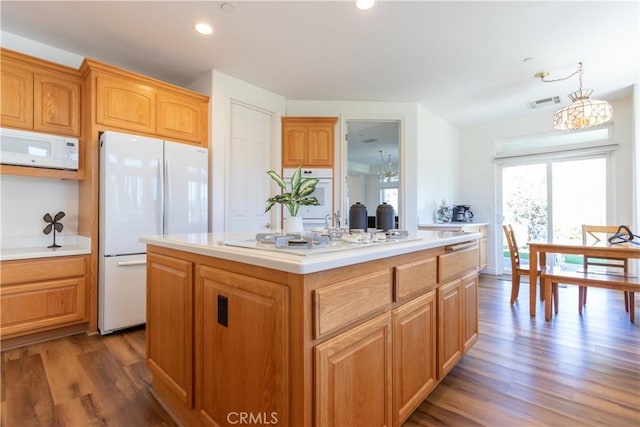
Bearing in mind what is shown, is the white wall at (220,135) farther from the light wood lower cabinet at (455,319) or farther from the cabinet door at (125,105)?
the light wood lower cabinet at (455,319)

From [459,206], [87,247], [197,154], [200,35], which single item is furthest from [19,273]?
[459,206]

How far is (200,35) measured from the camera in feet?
8.54

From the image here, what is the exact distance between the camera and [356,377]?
3.44 ft

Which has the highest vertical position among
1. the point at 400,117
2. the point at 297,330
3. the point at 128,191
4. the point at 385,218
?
the point at 400,117

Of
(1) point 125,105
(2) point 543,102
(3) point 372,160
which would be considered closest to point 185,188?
(1) point 125,105

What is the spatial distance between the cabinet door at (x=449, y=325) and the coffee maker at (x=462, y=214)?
362cm

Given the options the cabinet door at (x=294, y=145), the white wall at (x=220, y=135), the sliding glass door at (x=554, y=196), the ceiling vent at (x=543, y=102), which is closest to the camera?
the white wall at (x=220, y=135)

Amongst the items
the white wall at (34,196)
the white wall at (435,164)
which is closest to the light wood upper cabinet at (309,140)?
the white wall at (435,164)

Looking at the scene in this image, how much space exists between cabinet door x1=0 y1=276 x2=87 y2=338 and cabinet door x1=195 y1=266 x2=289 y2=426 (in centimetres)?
194

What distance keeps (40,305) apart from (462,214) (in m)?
5.49

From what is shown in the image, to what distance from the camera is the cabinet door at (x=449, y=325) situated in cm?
157

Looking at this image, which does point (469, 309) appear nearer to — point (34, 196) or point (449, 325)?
point (449, 325)

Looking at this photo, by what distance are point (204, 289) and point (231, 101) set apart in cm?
283

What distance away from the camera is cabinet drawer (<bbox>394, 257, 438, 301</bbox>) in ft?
4.16
